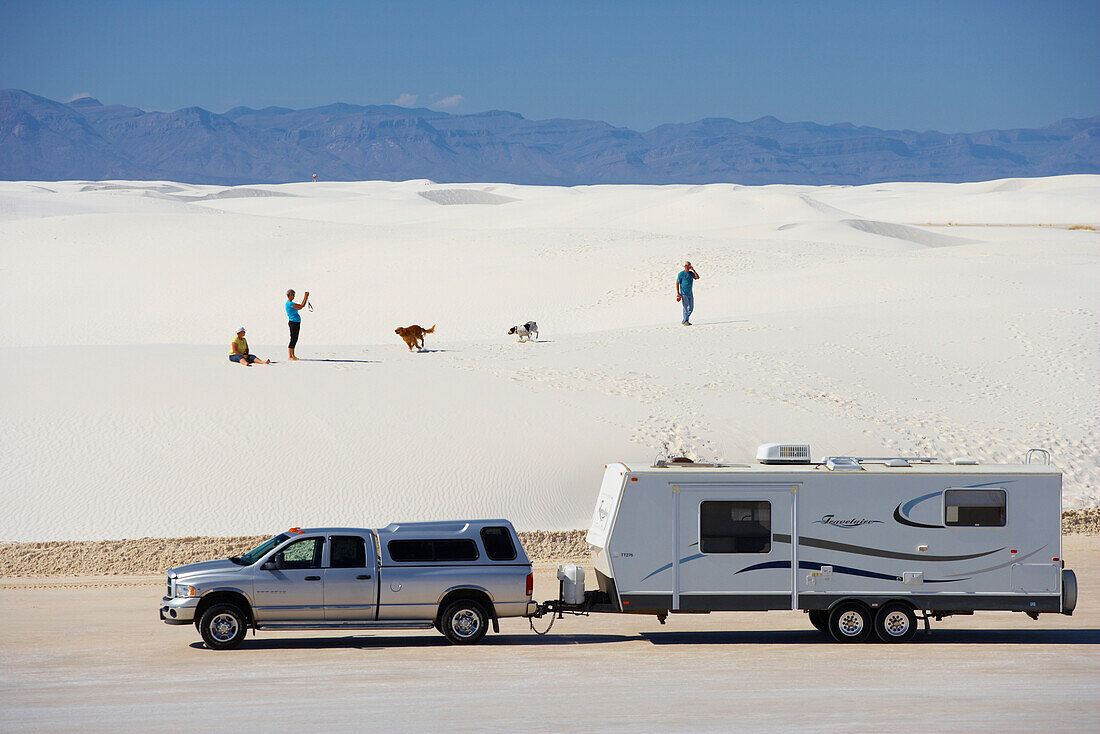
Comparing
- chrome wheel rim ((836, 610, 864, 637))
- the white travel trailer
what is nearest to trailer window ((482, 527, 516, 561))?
the white travel trailer

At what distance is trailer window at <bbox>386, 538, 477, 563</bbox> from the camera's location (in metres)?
13.1

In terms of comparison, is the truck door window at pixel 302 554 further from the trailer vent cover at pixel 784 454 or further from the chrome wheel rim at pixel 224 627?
the trailer vent cover at pixel 784 454

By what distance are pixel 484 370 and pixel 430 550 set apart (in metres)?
12.9

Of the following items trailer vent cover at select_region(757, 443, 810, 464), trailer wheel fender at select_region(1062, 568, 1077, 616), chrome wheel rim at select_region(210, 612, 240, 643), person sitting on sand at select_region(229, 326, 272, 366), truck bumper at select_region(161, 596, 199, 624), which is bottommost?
chrome wheel rim at select_region(210, 612, 240, 643)

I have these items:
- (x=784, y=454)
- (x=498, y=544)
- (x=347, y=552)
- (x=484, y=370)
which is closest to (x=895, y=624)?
(x=784, y=454)

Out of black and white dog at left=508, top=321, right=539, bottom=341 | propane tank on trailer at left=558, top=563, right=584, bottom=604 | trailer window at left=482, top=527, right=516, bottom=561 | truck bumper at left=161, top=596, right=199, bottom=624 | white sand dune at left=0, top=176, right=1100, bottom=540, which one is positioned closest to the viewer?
truck bumper at left=161, top=596, right=199, bottom=624

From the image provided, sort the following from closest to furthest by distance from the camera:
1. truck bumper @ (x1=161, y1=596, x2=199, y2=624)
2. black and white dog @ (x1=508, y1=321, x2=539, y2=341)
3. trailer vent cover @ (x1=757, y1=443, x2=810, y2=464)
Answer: truck bumper @ (x1=161, y1=596, x2=199, y2=624)
trailer vent cover @ (x1=757, y1=443, x2=810, y2=464)
black and white dog @ (x1=508, y1=321, x2=539, y2=341)

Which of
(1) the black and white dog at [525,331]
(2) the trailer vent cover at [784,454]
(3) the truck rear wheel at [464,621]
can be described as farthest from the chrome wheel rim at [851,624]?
(1) the black and white dog at [525,331]

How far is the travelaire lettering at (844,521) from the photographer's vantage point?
1316 centimetres

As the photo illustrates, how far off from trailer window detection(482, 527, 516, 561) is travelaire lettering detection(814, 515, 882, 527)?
135 inches

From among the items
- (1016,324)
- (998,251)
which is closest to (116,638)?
(1016,324)

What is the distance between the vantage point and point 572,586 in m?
13.3

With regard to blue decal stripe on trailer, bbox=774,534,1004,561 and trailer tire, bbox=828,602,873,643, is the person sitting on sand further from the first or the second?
trailer tire, bbox=828,602,873,643

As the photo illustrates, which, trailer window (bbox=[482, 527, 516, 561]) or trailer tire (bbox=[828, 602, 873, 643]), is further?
trailer tire (bbox=[828, 602, 873, 643])
